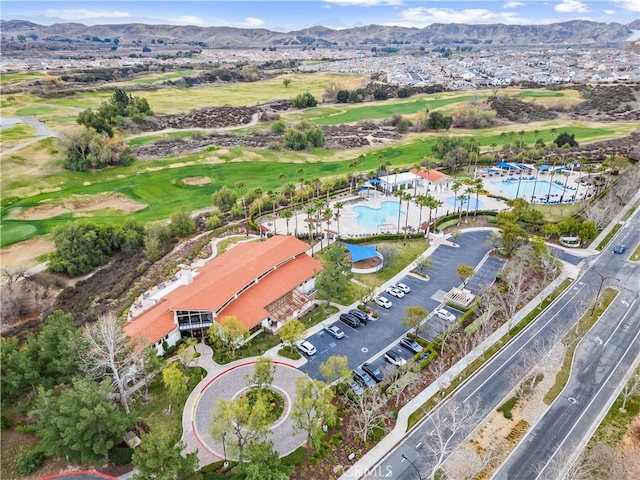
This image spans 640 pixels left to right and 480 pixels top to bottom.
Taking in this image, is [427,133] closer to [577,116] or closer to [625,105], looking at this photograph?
[577,116]

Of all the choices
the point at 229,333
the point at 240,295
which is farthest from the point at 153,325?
the point at 240,295

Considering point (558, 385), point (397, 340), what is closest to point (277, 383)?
point (397, 340)

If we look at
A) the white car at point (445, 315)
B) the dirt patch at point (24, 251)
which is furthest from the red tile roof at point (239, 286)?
the dirt patch at point (24, 251)

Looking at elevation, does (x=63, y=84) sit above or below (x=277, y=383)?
above

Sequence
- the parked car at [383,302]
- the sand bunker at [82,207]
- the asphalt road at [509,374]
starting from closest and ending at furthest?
the asphalt road at [509,374] < the parked car at [383,302] < the sand bunker at [82,207]

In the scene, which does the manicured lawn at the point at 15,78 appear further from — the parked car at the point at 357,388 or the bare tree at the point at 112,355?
the parked car at the point at 357,388
